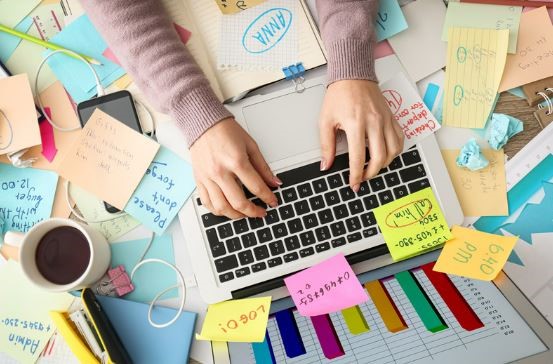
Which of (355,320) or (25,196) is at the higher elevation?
(25,196)

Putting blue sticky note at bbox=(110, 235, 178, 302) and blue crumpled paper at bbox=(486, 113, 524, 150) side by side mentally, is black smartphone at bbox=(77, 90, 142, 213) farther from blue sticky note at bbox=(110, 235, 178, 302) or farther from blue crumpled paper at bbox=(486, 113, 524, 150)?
blue crumpled paper at bbox=(486, 113, 524, 150)

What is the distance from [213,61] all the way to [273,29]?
0.33ft

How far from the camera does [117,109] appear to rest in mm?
657

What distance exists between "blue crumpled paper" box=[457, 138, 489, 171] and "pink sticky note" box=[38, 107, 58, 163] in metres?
0.59

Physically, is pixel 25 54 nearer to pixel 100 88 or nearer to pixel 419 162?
pixel 100 88

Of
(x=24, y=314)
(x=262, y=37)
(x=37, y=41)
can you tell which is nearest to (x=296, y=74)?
(x=262, y=37)

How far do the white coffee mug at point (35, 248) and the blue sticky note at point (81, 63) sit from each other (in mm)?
199

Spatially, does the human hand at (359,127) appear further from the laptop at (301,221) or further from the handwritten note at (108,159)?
the handwritten note at (108,159)

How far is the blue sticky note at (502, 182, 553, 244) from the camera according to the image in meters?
0.61

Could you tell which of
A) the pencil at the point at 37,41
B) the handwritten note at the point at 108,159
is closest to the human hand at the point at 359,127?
the handwritten note at the point at 108,159

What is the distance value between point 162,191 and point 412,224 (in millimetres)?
346

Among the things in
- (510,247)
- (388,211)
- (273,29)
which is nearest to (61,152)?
(273,29)

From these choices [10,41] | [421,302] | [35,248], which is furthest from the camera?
[10,41]

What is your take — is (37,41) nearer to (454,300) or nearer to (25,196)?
(25,196)
